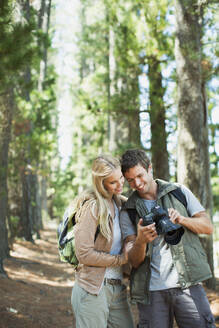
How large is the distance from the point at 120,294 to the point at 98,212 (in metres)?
0.67

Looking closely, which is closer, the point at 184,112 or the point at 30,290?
the point at 184,112

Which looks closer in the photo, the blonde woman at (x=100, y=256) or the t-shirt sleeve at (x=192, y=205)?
the blonde woman at (x=100, y=256)

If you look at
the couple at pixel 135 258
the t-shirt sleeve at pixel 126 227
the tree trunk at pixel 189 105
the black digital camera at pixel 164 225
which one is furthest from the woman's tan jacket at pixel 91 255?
the tree trunk at pixel 189 105

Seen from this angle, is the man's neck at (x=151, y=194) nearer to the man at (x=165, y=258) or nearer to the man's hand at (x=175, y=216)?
the man at (x=165, y=258)

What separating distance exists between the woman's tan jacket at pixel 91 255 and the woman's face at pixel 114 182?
8.7 inches

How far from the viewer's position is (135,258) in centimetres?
284

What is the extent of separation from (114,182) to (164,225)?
0.47m

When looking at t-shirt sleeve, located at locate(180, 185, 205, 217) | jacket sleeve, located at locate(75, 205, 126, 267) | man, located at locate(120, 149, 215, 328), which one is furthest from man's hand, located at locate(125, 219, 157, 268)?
t-shirt sleeve, located at locate(180, 185, 205, 217)

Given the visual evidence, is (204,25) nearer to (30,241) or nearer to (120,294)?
(120,294)

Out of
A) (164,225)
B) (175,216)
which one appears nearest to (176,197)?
(175,216)

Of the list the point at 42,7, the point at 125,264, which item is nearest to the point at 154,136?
the point at 125,264

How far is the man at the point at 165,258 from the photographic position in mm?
2742

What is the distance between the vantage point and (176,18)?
7203 millimetres

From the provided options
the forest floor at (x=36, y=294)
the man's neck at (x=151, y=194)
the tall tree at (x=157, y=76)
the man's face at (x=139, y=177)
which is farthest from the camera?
the tall tree at (x=157, y=76)
